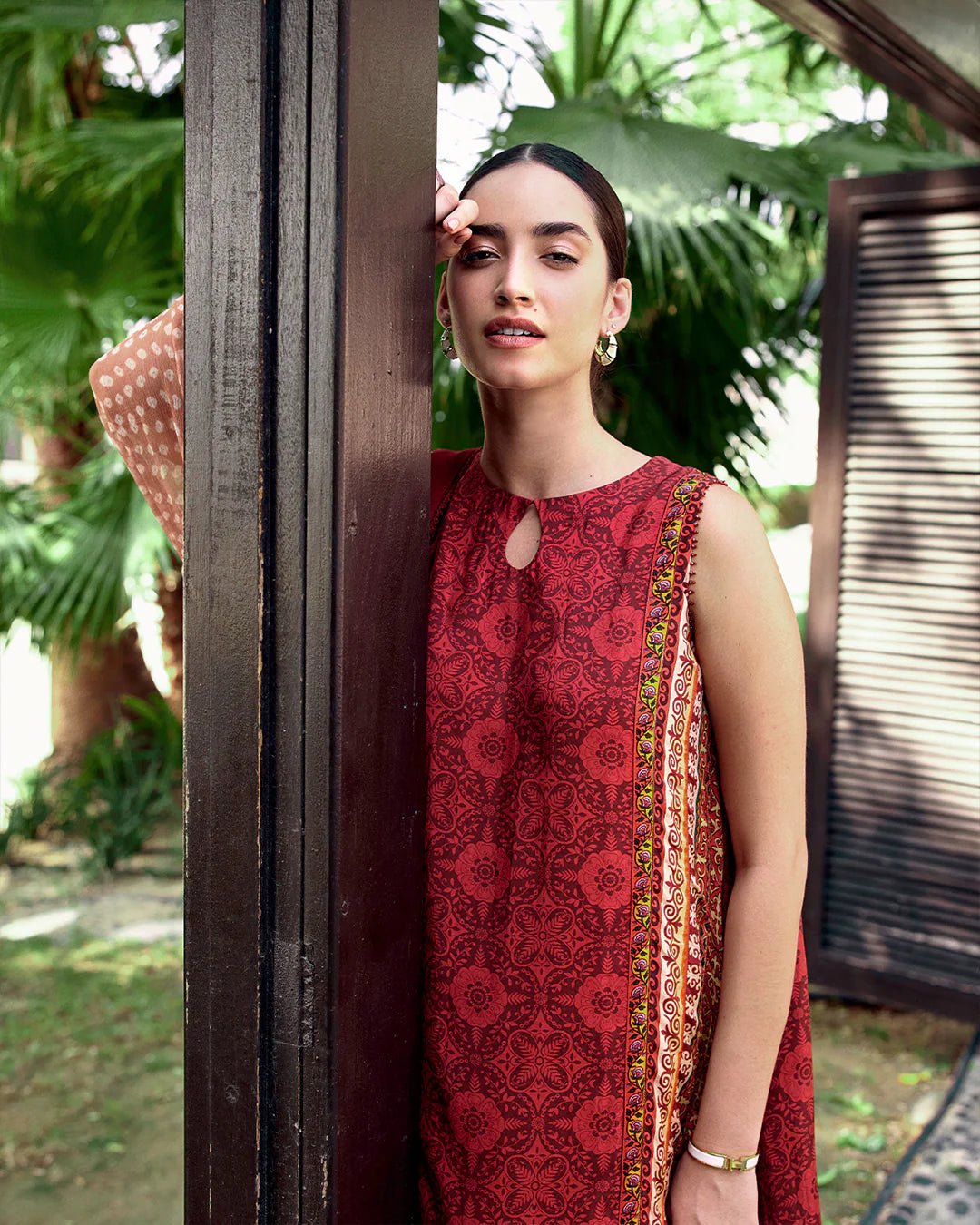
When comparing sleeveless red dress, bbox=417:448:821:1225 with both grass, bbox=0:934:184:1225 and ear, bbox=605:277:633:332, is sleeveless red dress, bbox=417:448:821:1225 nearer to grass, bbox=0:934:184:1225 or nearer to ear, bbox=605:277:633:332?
ear, bbox=605:277:633:332

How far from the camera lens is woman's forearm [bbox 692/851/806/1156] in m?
1.18

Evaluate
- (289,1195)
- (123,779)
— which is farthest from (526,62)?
(289,1195)

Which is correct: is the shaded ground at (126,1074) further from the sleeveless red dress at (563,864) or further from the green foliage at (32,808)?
the sleeveless red dress at (563,864)

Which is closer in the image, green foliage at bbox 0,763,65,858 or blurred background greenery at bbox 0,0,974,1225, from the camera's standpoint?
blurred background greenery at bbox 0,0,974,1225

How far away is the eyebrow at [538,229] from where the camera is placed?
1150 millimetres

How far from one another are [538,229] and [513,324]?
0.10 meters

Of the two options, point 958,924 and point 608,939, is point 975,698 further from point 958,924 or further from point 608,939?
point 608,939

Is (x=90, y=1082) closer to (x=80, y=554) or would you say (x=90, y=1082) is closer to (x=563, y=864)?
(x=80, y=554)

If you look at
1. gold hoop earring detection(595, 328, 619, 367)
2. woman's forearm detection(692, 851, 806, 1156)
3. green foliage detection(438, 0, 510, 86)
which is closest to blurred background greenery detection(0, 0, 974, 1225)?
green foliage detection(438, 0, 510, 86)

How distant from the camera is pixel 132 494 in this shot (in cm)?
448

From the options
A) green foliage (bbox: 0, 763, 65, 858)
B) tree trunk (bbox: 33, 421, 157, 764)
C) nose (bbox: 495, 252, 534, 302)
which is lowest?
green foliage (bbox: 0, 763, 65, 858)

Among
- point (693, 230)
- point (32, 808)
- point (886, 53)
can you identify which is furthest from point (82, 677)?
point (886, 53)

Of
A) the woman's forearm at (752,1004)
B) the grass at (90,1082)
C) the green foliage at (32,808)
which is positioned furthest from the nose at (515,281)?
the green foliage at (32,808)

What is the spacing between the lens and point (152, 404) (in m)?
1.22
